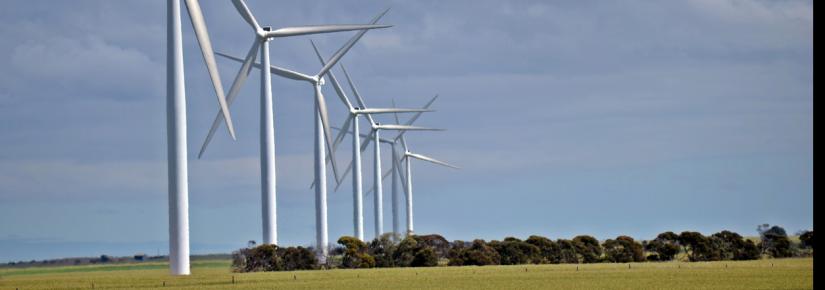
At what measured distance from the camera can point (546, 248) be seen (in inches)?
4476

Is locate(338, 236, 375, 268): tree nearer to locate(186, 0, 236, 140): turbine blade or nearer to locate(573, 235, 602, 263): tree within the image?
locate(573, 235, 602, 263): tree

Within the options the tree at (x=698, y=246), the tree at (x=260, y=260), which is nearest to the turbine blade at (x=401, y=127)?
the tree at (x=698, y=246)

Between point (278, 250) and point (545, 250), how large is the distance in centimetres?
3007

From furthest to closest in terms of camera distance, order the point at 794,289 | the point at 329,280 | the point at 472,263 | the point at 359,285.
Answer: the point at 472,263, the point at 329,280, the point at 359,285, the point at 794,289

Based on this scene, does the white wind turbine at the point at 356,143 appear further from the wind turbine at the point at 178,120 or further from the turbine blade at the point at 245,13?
the wind turbine at the point at 178,120

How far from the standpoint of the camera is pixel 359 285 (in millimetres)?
67625

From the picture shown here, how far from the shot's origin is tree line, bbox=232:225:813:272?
352ft

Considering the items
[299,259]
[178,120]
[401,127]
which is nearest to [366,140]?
[401,127]

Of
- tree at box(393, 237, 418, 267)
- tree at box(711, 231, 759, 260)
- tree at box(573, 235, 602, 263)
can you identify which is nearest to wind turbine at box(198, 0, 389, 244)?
tree at box(393, 237, 418, 267)

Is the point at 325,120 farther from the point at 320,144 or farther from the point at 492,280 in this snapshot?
the point at 492,280
